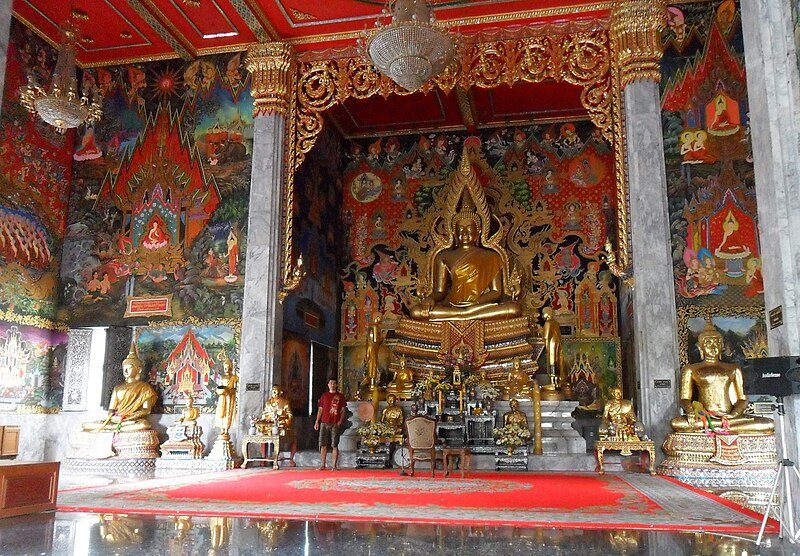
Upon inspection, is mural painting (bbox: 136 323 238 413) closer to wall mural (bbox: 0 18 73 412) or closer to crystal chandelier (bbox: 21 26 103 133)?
wall mural (bbox: 0 18 73 412)

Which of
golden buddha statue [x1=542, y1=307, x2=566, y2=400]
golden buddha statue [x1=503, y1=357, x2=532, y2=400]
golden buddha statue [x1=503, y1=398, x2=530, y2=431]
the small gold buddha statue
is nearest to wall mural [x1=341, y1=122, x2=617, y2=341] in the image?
the small gold buddha statue

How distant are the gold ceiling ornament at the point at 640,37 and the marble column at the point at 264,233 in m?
4.69

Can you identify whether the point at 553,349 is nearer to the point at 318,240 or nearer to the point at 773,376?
the point at 318,240

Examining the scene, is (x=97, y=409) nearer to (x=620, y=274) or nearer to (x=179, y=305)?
(x=179, y=305)

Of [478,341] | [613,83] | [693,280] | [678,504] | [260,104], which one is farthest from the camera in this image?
[478,341]

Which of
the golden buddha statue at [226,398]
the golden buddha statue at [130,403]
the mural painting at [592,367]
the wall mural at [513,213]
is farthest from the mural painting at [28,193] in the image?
the mural painting at [592,367]

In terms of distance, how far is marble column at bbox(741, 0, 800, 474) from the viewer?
462cm

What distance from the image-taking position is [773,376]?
437cm

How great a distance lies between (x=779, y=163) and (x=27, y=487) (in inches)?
217

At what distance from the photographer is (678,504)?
552cm

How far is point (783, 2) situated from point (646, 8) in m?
4.85

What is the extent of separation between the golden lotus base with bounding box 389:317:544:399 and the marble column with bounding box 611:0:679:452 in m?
2.39

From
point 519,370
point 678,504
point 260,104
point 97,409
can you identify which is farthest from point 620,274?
point 97,409

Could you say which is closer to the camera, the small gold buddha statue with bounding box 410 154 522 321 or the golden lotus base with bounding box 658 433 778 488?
the golden lotus base with bounding box 658 433 778 488
